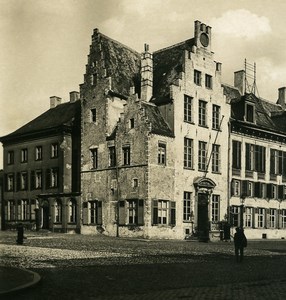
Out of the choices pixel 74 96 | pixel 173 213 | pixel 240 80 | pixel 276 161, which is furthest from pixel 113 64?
pixel 276 161

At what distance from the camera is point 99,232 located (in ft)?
120

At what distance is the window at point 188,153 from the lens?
3647 cm

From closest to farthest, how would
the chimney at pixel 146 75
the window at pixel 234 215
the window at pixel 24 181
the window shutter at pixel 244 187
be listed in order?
the chimney at pixel 146 75, the window at pixel 234 215, the window shutter at pixel 244 187, the window at pixel 24 181

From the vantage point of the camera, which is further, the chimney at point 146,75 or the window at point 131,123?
the chimney at point 146,75

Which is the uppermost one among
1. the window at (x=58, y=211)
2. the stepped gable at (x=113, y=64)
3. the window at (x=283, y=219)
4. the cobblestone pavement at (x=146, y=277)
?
the stepped gable at (x=113, y=64)

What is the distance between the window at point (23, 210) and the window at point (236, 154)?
62.6ft

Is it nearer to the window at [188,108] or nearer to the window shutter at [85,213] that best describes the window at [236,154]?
the window at [188,108]

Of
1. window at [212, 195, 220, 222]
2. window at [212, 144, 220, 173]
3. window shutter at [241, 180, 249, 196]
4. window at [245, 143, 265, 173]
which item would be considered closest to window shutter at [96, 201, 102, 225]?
window at [212, 195, 220, 222]

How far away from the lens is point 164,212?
34781 mm

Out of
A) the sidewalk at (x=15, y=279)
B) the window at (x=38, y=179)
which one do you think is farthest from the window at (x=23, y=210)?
the sidewalk at (x=15, y=279)

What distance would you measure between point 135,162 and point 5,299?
25709mm

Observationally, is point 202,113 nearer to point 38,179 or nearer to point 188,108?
point 188,108

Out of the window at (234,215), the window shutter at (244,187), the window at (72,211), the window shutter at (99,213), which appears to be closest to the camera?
the window shutter at (99,213)

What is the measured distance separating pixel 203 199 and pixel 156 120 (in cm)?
734
